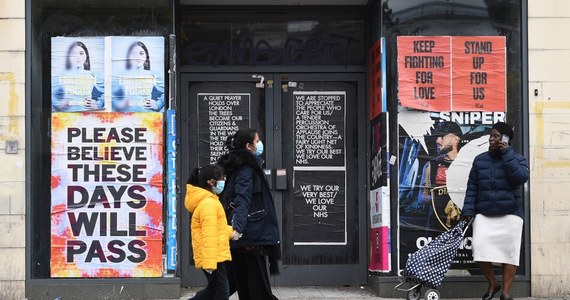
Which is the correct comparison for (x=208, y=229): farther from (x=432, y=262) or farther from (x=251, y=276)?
(x=432, y=262)

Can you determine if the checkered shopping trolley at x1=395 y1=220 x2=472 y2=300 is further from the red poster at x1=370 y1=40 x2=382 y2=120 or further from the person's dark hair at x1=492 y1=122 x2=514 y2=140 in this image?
the red poster at x1=370 y1=40 x2=382 y2=120

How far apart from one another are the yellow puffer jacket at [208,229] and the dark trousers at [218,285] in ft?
0.38

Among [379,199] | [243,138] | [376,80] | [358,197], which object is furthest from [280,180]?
[243,138]

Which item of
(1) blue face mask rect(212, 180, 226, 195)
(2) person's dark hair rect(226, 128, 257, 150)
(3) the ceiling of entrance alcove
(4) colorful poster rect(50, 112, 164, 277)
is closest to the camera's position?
(1) blue face mask rect(212, 180, 226, 195)

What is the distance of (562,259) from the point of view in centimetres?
978

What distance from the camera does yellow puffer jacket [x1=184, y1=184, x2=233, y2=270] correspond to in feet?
25.3

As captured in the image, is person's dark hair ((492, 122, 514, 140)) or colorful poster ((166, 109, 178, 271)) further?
colorful poster ((166, 109, 178, 271))

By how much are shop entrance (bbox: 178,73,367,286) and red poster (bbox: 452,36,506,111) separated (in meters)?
1.30

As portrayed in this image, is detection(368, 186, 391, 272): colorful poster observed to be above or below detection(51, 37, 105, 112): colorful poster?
below

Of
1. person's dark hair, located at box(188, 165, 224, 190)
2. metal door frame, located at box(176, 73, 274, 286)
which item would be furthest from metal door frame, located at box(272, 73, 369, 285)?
person's dark hair, located at box(188, 165, 224, 190)

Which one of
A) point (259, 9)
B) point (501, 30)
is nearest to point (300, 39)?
point (259, 9)

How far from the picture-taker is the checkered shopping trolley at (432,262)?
29.8 feet

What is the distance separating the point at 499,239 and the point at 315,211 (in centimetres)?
234

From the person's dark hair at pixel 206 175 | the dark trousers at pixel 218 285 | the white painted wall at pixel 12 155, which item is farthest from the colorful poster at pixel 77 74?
the dark trousers at pixel 218 285
